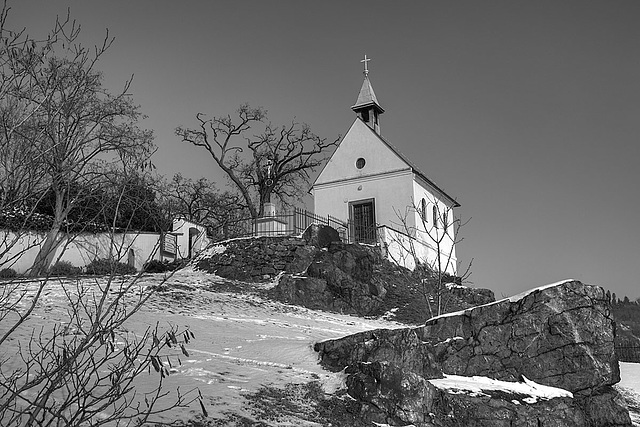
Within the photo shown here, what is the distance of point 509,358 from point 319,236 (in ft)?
36.9

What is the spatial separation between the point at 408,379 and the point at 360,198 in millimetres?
18933

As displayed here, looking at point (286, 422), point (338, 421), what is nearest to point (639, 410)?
point (338, 421)

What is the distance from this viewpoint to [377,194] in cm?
2769

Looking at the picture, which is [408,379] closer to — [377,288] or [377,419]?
[377,419]

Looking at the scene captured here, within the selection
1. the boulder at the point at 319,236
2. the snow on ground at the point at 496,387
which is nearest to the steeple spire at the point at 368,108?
the boulder at the point at 319,236

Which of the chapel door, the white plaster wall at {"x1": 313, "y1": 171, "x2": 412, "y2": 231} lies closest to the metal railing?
the chapel door

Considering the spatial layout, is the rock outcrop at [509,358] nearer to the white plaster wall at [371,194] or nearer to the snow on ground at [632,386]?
the snow on ground at [632,386]

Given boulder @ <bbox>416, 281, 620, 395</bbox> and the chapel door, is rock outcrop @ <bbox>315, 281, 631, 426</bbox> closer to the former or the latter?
boulder @ <bbox>416, 281, 620, 395</bbox>

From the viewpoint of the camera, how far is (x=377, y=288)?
69.3 ft

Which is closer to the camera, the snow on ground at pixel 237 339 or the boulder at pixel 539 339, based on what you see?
the snow on ground at pixel 237 339

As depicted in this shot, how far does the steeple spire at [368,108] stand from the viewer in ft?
101

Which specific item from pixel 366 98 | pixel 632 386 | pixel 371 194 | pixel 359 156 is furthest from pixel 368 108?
pixel 632 386

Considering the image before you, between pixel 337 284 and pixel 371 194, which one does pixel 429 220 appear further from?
pixel 337 284

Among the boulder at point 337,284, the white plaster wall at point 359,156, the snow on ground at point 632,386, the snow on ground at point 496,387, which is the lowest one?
the snow on ground at point 632,386
